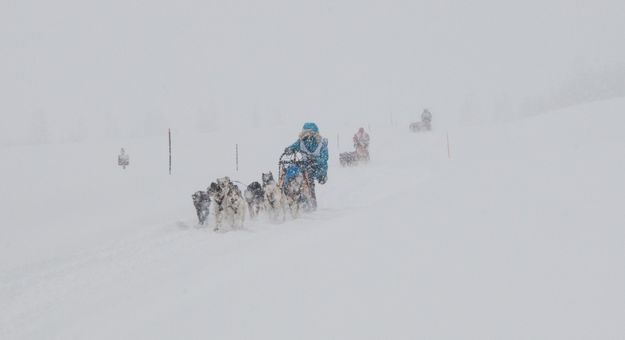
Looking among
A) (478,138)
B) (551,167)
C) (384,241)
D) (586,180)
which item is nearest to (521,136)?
(478,138)

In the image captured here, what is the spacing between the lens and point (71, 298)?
563cm

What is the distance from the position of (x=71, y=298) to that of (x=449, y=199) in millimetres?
5119

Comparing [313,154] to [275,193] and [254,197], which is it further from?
[254,197]

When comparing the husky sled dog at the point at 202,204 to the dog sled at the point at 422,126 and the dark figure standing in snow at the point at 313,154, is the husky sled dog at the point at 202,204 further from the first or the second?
the dog sled at the point at 422,126

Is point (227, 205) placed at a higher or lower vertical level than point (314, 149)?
lower

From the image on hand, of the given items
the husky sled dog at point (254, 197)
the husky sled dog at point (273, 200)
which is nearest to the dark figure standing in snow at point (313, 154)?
the husky sled dog at point (273, 200)

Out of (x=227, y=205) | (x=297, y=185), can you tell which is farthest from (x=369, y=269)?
(x=297, y=185)

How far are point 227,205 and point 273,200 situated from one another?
1.17m

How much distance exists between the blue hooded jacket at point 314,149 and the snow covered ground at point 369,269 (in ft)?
3.07

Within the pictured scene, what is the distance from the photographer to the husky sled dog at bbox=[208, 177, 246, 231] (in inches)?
351

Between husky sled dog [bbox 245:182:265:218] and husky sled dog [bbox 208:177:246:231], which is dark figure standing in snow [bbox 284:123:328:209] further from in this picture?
husky sled dog [bbox 208:177:246:231]

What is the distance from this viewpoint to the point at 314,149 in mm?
11086

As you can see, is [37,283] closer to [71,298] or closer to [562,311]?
[71,298]

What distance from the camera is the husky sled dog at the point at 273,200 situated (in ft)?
32.0
